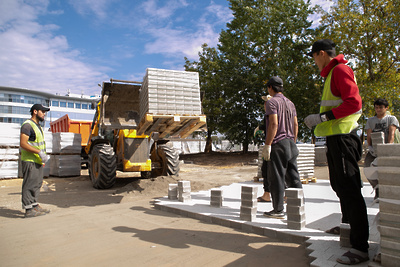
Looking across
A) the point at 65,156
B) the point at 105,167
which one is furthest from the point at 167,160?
the point at 65,156

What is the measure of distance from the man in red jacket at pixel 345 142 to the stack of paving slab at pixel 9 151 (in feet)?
39.4

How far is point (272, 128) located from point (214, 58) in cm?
2205

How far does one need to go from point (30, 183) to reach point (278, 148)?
4.59m

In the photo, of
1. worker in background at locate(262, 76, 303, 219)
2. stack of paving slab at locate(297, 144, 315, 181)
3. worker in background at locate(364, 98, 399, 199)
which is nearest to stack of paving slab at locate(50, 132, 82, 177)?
stack of paving slab at locate(297, 144, 315, 181)

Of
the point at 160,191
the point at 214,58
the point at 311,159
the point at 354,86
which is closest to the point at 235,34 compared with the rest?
the point at 214,58

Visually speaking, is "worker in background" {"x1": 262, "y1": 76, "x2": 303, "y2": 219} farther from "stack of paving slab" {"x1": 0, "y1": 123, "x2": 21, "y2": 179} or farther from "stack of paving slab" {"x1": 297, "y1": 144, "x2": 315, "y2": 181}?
"stack of paving slab" {"x1": 0, "y1": 123, "x2": 21, "y2": 179}

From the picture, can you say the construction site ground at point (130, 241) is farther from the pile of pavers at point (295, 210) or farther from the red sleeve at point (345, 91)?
the red sleeve at point (345, 91)

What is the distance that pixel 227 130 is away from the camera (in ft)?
75.9

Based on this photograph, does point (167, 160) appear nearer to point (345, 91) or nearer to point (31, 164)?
point (31, 164)

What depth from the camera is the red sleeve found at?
276cm

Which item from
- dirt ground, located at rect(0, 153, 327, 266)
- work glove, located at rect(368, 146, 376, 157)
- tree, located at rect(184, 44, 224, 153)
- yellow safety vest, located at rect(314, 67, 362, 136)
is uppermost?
tree, located at rect(184, 44, 224, 153)

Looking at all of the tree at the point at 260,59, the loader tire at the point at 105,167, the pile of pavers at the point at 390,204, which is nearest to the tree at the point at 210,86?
the tree at the point at 260,59

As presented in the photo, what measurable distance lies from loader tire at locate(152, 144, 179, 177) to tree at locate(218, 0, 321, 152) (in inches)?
461

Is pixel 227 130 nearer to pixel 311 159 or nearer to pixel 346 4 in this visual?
A: pixel 346 4
